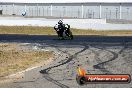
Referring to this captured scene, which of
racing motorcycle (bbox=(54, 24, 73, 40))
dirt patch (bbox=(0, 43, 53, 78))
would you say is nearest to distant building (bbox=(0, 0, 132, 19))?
racing motorcycle (bbox=(54, 24, 73, 40))

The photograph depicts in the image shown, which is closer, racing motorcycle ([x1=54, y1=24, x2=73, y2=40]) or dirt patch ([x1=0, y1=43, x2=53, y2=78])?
dirt patch ([x1=0, y1=43, x2=53, y2=78])

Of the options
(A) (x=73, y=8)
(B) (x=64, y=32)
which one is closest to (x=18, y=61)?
(B) (x=64, y=32)

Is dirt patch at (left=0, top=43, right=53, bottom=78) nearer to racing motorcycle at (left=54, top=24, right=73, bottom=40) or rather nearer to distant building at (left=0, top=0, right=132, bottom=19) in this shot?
racing motorcycle at (left=54, top=24, right=73, bottom=40)

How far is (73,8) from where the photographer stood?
78.6 metres

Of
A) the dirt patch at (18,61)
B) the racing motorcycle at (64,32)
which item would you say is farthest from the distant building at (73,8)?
the dirt patch at (18,61)

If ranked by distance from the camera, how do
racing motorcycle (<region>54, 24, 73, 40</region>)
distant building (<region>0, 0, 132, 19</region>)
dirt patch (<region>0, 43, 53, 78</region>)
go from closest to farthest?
1. dirt patch (<region>0, 43, 53, 78</region>)
2. racing motorcycle (<region>54, 24, 73, 40</region>)
3. distant building (<region>0, 0, 132, 19</region>)

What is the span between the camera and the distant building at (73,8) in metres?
73.9

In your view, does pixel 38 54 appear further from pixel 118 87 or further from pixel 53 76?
pixel 118 87

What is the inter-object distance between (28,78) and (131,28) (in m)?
40.7

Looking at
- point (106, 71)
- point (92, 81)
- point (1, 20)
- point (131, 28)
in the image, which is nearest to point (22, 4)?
point (1, 20)

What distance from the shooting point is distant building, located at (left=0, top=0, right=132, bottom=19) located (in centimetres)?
7388

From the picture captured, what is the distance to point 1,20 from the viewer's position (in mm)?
55719

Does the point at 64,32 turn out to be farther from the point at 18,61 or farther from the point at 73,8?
the point at 73,8

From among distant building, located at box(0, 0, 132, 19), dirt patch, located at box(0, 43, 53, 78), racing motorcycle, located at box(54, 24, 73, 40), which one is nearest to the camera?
dirt patch, located at box(0, 43, 53, 78)
